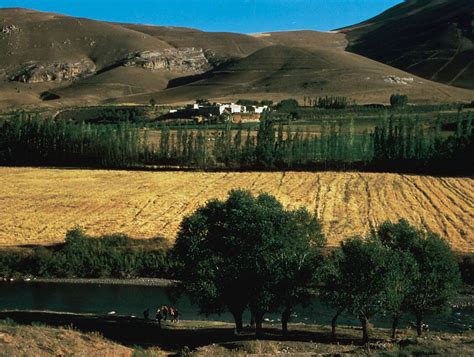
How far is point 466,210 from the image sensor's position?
68750mm

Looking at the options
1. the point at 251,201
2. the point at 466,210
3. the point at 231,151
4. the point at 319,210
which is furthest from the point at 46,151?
the point at 251,201

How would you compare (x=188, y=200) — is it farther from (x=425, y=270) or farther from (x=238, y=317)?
(x=425, y=270)

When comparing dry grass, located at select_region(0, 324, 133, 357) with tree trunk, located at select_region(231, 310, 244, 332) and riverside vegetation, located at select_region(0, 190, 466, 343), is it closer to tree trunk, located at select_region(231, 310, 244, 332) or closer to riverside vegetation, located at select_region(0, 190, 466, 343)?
riverside vegetation, located at select_region(0, 190, 466, 343)

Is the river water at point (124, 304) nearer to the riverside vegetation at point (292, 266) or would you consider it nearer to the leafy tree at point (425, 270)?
the leafy tree at point (425, 270)

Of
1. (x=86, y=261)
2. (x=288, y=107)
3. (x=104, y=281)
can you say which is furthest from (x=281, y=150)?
(x=288, y=107)

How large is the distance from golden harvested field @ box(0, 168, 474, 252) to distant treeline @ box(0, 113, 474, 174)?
7704mm

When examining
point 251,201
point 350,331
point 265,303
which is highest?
point 251,201

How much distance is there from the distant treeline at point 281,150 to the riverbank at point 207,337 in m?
65.0

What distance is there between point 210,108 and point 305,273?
5255 inches

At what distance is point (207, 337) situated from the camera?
1388 inches

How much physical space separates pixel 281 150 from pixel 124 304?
61.9m

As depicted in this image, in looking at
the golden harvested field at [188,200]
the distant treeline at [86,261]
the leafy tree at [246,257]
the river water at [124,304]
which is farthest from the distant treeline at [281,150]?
the leafy tree at [246,257]

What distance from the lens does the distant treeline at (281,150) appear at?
100812mm

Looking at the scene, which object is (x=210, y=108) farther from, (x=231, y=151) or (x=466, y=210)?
(x=466, y=210)
